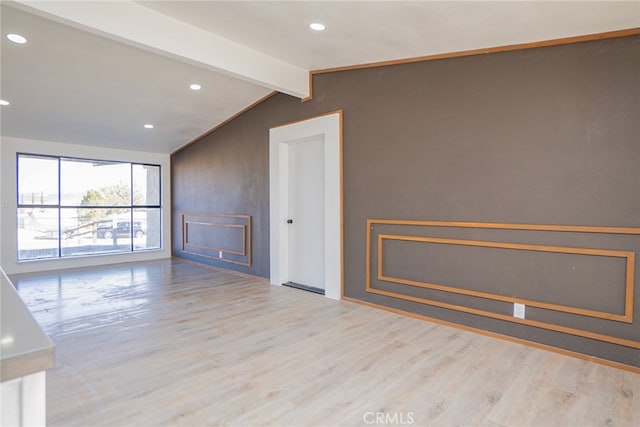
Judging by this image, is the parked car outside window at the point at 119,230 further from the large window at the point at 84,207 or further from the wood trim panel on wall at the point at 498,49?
the wood trim panel on wall at the point at 498,49

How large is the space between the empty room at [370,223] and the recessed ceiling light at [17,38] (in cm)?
2

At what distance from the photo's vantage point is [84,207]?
21.9ft

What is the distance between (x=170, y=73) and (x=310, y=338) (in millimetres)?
3296

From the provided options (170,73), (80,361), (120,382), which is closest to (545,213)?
(120,382)

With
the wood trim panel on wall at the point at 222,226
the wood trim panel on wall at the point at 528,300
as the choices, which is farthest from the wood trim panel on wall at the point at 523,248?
the wood trim panel on wall at the point at 222,226

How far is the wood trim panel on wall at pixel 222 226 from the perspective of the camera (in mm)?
5638

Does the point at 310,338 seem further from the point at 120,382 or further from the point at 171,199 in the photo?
the point at 171,199

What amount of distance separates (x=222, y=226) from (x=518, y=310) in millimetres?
4650

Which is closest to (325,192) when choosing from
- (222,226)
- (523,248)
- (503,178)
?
(503,178)

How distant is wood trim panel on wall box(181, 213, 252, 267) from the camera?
18.5 ft

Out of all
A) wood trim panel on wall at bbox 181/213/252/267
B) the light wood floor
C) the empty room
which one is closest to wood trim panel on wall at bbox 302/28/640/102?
the empty room

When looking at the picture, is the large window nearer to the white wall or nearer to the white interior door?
the white wall

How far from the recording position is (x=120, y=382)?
2.29 metres

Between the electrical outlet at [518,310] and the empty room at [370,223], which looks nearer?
the empty room at [370,223]
